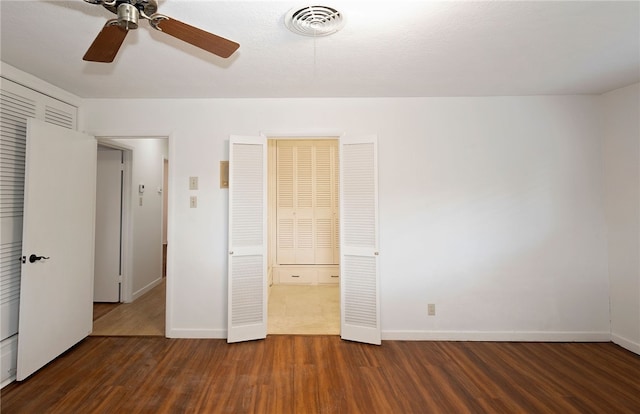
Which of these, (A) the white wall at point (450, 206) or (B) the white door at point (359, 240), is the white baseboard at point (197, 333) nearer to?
(A) the white wall at point (450, 206)

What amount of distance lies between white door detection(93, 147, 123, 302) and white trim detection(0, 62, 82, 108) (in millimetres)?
1122

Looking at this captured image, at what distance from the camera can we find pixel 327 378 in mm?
2111

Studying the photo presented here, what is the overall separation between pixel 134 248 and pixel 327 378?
3.18 metres

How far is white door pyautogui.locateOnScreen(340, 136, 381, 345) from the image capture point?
2666 millimetres

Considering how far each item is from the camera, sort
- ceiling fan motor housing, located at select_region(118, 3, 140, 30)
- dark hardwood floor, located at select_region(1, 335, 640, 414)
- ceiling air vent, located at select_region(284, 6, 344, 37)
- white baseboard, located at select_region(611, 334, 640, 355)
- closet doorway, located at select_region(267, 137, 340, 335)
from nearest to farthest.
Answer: ceiling fan motor housing, located at select_region(118, 3, 140, 30) < ceiling air vent, located at select_region(284, 6, 344, 37) < dark hardwood floor, located at select_region(1, 335, 640, 414) < white baseboard, located at select_region(611, 334, 640, 355) < closet doorway, located at select_region(267, 137, 340, 335)

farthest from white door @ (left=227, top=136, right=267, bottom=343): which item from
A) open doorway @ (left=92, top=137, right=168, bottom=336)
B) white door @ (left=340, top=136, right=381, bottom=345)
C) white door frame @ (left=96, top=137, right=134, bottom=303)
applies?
white door frame @ (left=96, top=137, right=134, bottom=303)

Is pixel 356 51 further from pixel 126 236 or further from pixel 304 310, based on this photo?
pixel 126 236

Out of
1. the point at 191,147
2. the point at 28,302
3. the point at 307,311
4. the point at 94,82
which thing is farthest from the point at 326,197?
the point at 28,302

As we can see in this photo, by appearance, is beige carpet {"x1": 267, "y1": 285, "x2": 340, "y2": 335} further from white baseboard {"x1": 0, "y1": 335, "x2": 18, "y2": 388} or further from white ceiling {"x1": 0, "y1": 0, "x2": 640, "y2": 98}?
white ceiling {"x1": 0, "y1": 0, "x2": 640, "y2": 98}

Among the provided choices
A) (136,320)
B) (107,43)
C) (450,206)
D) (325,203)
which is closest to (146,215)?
(136,320)

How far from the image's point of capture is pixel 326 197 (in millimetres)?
4426

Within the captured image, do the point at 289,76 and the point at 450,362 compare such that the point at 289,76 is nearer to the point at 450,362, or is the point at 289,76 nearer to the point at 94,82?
the point at 94,82

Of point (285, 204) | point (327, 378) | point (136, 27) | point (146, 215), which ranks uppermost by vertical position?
point (136, 27)

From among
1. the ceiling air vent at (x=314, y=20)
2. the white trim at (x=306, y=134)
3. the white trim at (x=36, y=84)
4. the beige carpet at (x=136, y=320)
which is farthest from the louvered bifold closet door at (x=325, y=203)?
the white trim at (x=36, y=84)
